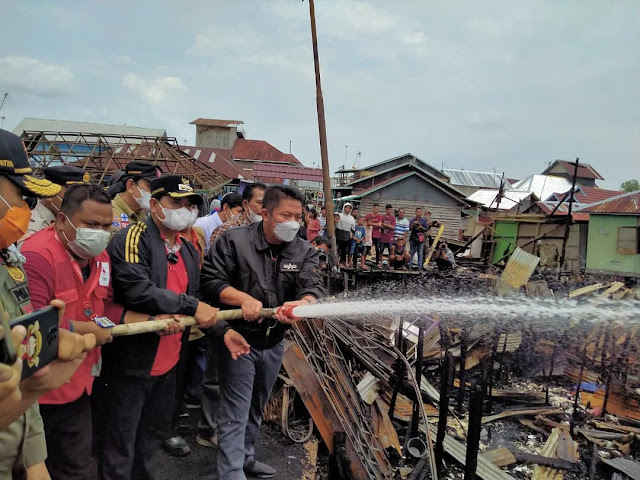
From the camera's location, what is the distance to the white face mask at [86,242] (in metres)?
2.71

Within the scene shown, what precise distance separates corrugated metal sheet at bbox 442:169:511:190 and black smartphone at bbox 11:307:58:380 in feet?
216

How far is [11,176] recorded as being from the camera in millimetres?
1848

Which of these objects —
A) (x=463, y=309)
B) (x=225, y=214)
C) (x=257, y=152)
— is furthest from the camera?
(x=257, y=152)

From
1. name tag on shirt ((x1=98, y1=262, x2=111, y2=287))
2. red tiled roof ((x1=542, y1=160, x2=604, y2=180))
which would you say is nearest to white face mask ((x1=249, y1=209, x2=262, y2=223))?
name tag on shirt ((x1=98, y1=262, x2=111, y2=287))

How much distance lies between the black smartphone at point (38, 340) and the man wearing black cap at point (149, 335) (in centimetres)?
132

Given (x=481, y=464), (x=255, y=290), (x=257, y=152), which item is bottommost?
(x=481, y=464)

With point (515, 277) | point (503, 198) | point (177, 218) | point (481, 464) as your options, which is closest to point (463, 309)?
point (481, 464)

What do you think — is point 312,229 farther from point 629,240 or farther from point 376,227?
point 629,240

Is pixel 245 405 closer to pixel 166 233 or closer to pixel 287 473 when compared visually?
pixel 287 473

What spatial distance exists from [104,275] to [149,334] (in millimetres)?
544

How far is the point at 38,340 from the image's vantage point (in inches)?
59.1

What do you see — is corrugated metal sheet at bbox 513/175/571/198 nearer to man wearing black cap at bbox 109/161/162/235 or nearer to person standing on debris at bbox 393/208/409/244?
person standing on debris at bbox 393/208/409/244

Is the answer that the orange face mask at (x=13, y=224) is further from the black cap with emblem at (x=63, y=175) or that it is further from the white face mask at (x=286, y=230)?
the black cap with emblem at (x=63, y=175)

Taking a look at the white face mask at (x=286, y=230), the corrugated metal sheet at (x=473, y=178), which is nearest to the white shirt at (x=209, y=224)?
the white face mask at (x=286, y=230)
